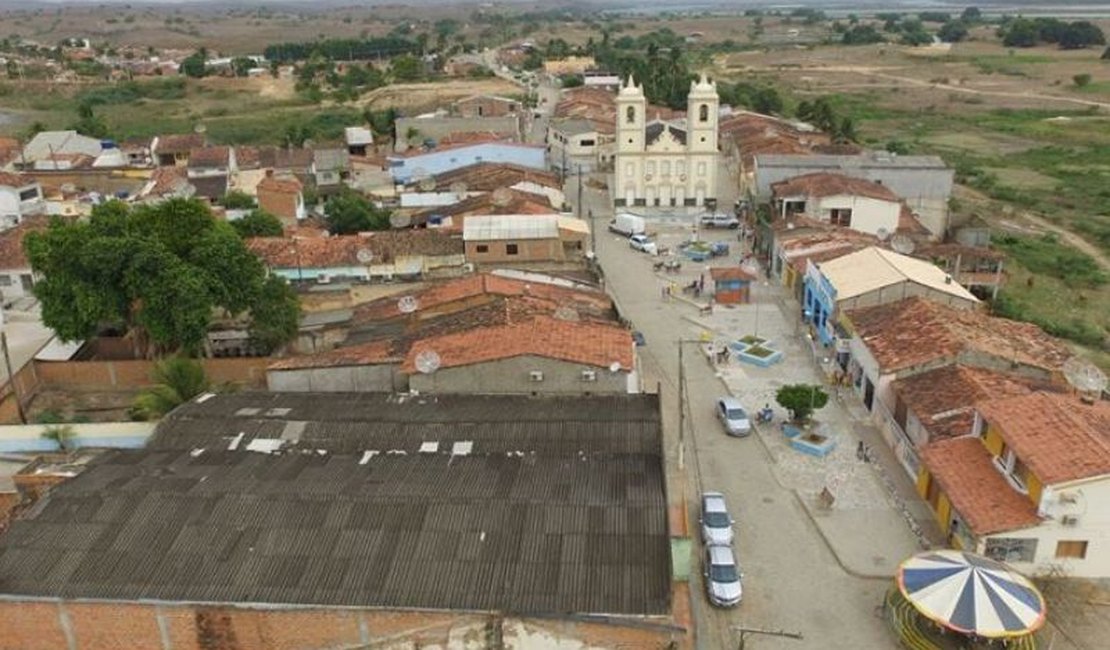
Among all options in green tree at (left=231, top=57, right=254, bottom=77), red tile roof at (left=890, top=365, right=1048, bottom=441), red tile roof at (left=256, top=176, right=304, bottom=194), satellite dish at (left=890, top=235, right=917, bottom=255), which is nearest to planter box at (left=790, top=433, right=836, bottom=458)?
red tile roof at (left=890, top=365, right=1048, bottom=441)

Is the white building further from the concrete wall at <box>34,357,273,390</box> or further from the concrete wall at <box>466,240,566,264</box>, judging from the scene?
the concrete wall at <box>466,240,566,264</box>

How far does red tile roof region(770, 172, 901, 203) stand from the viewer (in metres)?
44.4

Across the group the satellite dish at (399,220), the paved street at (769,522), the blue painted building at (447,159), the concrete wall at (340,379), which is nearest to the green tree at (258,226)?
the satellite dish at (399,220)

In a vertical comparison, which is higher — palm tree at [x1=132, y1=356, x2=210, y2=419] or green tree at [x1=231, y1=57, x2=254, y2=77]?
green tree at [x1=231, y1=57, x2=254, y2=77]

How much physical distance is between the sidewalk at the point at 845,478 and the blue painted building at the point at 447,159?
2802 cm

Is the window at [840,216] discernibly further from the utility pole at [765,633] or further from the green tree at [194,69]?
the green tree at [194,69]

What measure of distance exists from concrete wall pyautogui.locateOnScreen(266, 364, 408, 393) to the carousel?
14.6 meters

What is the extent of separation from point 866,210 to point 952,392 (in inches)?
854

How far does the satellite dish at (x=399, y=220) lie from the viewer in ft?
145

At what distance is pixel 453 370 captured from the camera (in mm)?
24781

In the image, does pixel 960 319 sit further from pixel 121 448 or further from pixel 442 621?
pixel 121 448

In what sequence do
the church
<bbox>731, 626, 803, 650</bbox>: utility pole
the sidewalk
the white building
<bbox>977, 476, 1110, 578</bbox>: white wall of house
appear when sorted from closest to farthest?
<bbox>731, 626, 803, 650</bbox>: utility pole, <bbox>977, 476, 1110, 578</bbox>: white wall of house, the sidewalk, the white building, the church

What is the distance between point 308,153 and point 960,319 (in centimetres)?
4400

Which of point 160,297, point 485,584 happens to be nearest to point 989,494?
point 485,584
